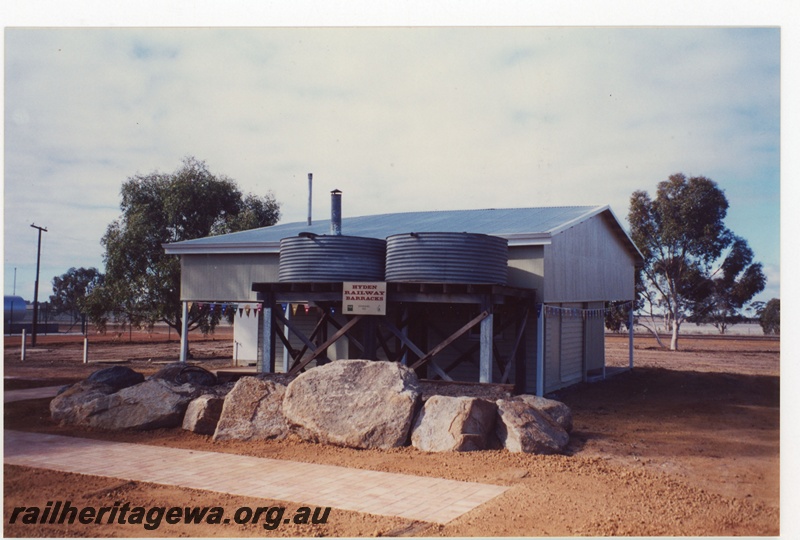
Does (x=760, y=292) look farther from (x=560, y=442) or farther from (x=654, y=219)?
(x=560, y=442)

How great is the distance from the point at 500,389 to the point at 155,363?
1885cm

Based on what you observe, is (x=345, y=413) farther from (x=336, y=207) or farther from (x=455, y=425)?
(x=336, y=207)

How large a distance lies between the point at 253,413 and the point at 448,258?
4.84 metres

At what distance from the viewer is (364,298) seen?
1309 centimetres

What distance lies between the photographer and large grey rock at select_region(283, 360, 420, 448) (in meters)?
10.0

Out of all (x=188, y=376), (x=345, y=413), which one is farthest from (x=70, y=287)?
(x=345, y=413)

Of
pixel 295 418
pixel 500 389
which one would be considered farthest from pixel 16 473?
pixel 500 389

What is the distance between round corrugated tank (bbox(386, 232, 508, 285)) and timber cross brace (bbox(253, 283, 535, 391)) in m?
0.55

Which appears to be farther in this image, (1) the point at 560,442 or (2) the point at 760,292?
(2) the point at 760,292

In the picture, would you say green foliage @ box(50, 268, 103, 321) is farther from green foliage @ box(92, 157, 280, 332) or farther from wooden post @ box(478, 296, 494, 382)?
wooden post @ box(478, 296, 494, 382)

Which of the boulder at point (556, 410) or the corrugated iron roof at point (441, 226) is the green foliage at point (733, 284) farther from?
the boulder at point (556, 410)

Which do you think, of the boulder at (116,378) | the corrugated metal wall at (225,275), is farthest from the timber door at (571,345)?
the boulder at (116,378)

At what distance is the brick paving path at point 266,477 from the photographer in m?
7.23

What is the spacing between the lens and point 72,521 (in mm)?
6891
